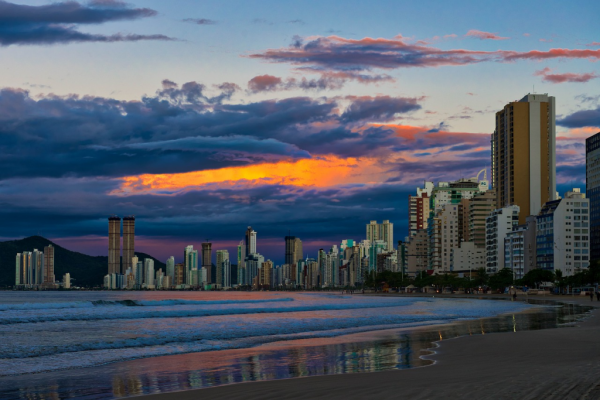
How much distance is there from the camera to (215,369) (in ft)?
77.6

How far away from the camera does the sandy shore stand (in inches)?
619

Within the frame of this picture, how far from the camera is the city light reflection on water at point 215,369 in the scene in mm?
19297

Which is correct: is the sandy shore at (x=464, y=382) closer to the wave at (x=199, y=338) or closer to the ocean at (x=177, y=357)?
the ocean at (x=177, y=357)

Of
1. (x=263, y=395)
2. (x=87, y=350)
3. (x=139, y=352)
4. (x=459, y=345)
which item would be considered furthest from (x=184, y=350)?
(x=263, y=395)

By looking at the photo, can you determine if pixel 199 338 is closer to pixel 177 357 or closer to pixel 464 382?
pixel 177 357

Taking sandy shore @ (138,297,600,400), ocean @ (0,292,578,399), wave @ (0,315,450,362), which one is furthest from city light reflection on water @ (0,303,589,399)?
wave @ (0,315,450,362)

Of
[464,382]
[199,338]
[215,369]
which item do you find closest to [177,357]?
[215,369]

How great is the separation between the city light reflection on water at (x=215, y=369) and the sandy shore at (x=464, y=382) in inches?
63.0

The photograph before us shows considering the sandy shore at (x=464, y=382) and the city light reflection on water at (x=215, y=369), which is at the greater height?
the sandy shore at (x=464, y=382)

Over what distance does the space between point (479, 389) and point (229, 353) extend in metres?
15.9

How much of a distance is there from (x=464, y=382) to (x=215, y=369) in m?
9.70

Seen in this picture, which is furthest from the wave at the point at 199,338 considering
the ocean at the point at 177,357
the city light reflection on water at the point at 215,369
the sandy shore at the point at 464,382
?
the sandy shore at the point at 464,382

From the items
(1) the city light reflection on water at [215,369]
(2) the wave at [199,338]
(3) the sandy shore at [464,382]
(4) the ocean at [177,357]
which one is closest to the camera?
(3) the sandy shore at [464,382]

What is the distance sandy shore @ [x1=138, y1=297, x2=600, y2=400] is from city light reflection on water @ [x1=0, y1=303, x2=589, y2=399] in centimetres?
160
